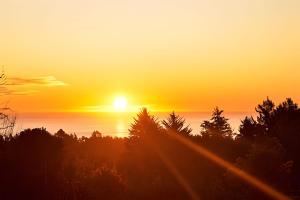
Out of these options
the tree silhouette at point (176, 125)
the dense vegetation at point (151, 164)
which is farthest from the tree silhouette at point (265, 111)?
the tree silhouette at point (176, 125)

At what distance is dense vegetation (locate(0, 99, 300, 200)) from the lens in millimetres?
18266

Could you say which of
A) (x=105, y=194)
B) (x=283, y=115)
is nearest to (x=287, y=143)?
(x=283, y=115)

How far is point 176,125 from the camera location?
57.6 m

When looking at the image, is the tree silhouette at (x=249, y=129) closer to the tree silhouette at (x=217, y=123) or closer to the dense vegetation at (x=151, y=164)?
the dense vegetation at (x=151, y=164)

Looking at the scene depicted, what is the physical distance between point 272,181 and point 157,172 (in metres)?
11.0

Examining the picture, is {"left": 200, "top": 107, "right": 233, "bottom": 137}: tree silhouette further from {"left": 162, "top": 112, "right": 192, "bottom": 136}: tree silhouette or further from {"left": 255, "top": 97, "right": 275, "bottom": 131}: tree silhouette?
{"left": 162, "top": 112, "right": 192, "bottom": 136}: tree silhouette

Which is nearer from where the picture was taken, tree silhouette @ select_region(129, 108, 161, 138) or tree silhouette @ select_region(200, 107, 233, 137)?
tree silhouette @ select_region(129, 108, 161, 138)

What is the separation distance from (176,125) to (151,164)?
1475cm

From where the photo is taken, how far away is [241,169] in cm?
3619

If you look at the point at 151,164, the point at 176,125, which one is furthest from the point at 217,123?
the point at 151,164

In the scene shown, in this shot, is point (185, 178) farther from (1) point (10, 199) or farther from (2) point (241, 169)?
(1) point (10, 199)

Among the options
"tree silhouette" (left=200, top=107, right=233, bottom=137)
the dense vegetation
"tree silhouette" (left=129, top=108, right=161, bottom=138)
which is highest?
"tree silhouette" (left=200, top=107, right=233, bottom=137)

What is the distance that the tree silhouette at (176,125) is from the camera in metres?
56.6

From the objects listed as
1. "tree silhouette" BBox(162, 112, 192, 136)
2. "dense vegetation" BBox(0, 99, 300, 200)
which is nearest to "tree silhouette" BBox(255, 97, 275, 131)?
Result: "dense vegetation" BBox(0, 99, 300, 200)
